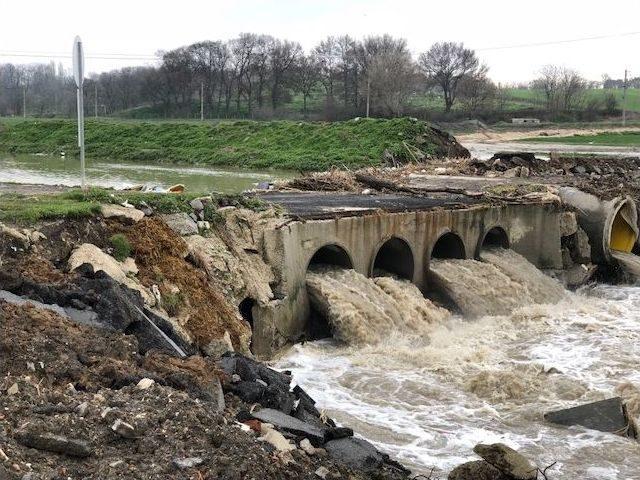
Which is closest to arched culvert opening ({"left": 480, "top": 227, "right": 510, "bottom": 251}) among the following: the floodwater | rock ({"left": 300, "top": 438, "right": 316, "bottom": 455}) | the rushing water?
the rushing water

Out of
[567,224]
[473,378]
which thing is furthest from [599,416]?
[567,224]

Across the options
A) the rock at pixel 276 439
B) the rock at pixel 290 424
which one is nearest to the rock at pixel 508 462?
the rock at pixel 290 424

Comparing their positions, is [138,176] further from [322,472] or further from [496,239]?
[322,472]

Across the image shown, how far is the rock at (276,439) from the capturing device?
6.02 meters

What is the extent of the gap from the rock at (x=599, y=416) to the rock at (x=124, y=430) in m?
6.60

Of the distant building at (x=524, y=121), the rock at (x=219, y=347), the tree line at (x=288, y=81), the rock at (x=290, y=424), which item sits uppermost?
the tree line at (x=288, y=81)

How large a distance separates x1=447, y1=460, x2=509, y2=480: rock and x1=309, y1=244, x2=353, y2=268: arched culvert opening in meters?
8.15

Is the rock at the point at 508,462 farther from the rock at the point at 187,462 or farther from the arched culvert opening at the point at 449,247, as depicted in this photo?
the arched culvert opening at the point at 449,247

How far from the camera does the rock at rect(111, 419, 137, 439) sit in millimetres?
5363

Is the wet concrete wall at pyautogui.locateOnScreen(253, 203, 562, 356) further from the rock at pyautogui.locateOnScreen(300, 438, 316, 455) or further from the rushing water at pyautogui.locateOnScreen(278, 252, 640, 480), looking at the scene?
the rock at pyautogui.locateOnScreen(300, 438, 316, 455)

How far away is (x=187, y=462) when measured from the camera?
5250 mm

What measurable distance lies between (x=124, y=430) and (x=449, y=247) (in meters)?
14.1

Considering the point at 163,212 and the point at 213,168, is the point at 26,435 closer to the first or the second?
the point at 163,212

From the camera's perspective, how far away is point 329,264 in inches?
604
